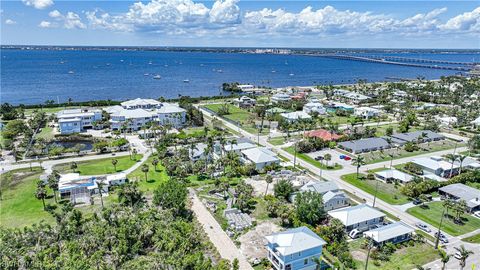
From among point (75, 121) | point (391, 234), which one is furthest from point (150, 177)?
point (75, 121)

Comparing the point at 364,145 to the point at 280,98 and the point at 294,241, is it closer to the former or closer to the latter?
the point at 294,241

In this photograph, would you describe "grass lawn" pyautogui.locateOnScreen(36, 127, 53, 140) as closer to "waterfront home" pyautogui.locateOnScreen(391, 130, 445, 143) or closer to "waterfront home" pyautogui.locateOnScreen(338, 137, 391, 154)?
"waterfront home" pyautogui.locateOnScreen(338, 137, 391, 154)

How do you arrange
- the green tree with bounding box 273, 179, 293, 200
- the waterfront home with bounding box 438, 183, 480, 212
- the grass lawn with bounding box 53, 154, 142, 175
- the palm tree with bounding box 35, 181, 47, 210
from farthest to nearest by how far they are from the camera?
the grass lawn with bounding box 53, 154, 142, 175 < the green tree with bounding box 273, 179, 293, 200 < the waterfront home with bounding box 438, 183, 480, 212 < the palm tree with bounding box 35, 181, 47, 210

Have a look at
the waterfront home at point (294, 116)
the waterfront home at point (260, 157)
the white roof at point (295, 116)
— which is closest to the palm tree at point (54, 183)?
the waterfront home at point (260, 157)

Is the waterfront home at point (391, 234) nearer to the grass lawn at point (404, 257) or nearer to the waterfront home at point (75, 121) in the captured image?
the grass lawn at point (404, 257)

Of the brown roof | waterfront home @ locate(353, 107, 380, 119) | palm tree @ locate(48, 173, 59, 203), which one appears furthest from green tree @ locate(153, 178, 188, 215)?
waterfront home @ locate(353, 107, 380, 119)

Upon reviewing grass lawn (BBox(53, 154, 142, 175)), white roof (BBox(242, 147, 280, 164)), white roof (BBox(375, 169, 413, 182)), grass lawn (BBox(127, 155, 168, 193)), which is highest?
white roof (BBox(242, 147, 280, 164))
